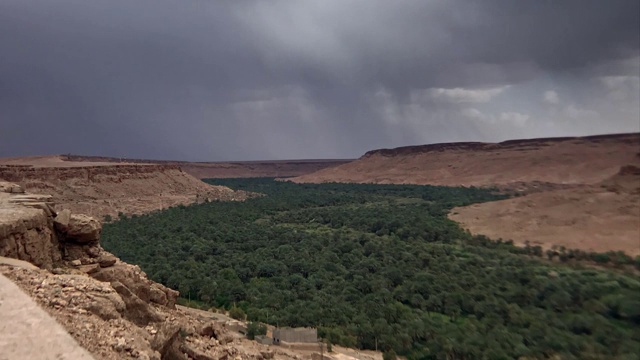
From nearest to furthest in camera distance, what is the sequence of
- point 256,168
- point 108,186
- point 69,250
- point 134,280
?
point 134,280, point 69,250, point 108,186, point 256,168

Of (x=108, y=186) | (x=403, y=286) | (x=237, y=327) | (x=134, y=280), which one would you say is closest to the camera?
(x=134, y=280)

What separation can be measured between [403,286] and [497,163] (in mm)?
89949

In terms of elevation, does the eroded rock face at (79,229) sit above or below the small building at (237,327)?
above

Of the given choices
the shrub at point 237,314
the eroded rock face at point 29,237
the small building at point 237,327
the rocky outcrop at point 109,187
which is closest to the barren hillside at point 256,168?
the rocky outcrop at point 109,187

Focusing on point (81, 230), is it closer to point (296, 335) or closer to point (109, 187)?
point (296, 335)

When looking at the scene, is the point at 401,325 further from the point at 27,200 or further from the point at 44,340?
the point at 44,340

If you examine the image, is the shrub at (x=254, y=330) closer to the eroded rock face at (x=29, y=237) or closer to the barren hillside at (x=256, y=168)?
the eroded rock face at (x=29, y=237)

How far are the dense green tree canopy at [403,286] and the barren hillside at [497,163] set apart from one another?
38.8m

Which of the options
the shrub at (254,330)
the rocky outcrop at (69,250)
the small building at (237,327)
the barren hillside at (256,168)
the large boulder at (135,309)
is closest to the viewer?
the large boulder at (135,309)

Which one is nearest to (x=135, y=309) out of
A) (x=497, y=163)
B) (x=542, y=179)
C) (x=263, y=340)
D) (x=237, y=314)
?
(x=263, y=340)

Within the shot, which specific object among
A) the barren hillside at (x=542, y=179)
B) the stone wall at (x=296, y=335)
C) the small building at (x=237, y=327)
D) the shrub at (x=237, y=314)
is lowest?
the shrub at (x=237, y=314)

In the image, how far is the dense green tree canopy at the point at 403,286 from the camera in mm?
20484

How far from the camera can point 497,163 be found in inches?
4390

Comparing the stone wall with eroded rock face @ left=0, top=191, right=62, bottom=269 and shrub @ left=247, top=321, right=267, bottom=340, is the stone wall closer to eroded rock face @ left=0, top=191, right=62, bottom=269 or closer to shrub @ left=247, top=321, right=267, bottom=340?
shrub @ left=247, top=321, right=267, bottom=340
